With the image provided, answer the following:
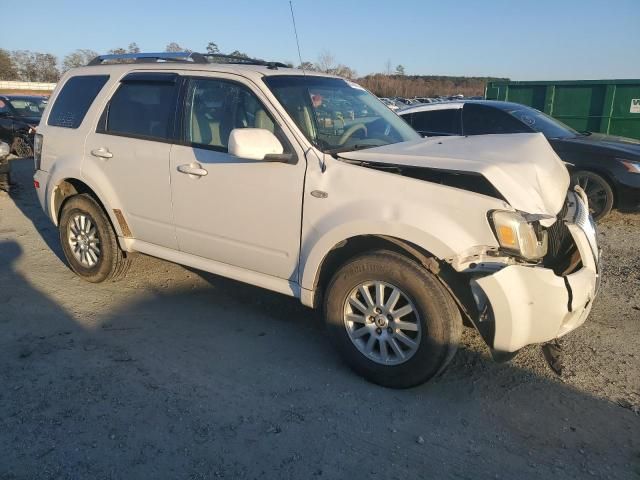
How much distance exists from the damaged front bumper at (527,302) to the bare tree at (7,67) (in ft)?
223

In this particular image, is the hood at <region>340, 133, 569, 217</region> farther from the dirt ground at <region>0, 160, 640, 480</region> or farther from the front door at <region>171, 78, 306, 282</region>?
the dirt ground at <region>0, 160, 640, 480</region>

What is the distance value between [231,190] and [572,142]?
5.52 meters

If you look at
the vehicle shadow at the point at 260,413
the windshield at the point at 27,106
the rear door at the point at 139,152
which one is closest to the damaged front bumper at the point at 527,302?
the vehicle shadow at the point at 260,413

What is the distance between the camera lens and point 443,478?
2.54 m

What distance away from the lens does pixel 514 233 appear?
2.81 meters

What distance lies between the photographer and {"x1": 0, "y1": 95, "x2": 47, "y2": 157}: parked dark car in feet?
44.5

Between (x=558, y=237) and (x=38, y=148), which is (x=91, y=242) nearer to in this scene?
(x=38, y=148)

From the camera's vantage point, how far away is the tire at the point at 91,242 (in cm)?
483

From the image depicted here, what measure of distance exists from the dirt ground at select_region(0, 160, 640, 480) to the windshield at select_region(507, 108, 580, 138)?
3522 mm

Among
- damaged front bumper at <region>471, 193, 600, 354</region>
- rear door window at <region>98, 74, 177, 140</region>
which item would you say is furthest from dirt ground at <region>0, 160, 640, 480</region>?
rear door window at <region>98, 74, 177, 140</region>

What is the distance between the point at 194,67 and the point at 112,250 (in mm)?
1876

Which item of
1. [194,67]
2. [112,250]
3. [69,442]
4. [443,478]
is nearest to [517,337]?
[443,478]

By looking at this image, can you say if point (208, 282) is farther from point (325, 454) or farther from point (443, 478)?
point (443, 478)

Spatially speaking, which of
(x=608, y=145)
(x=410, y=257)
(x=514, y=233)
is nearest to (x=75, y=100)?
(x=410, y=257)
